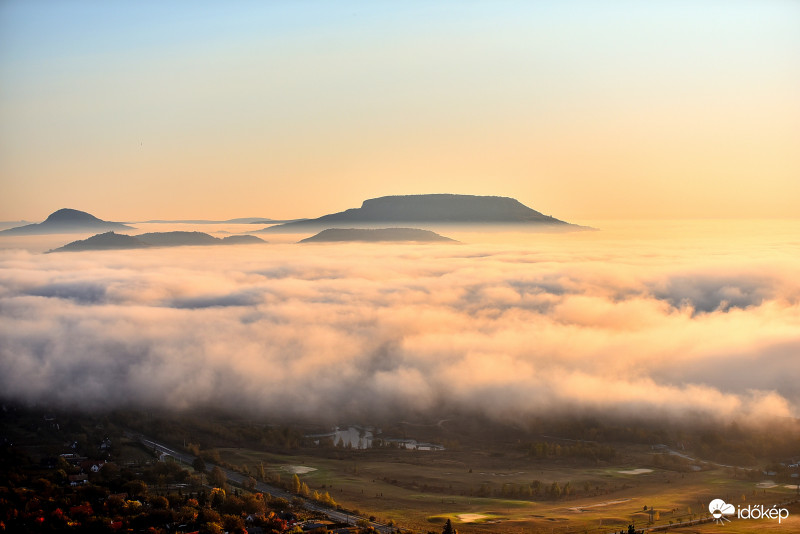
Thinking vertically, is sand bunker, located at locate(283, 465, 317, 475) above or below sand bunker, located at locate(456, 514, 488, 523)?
below

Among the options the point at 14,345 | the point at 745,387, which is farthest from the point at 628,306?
the point at 14,345

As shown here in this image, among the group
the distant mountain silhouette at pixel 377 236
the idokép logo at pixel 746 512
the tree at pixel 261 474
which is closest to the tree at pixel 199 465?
the tree at pixel 261 474

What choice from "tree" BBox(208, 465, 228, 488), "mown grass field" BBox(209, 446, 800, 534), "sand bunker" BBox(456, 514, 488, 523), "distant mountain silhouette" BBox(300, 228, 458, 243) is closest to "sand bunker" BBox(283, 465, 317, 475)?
"mown grass field" BBox(209, 446, 800, 534)

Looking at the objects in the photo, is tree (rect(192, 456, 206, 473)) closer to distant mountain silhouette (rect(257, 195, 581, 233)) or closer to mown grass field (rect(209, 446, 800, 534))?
mown grass field (rect(209, 446, 800, 534))

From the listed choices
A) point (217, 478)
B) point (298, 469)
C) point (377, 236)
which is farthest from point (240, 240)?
point (217, 478)

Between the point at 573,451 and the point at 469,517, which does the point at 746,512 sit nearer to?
the point at 469,517

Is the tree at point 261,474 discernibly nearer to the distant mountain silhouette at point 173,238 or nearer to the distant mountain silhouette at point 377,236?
the distant mountain silhouette at point 173,238
